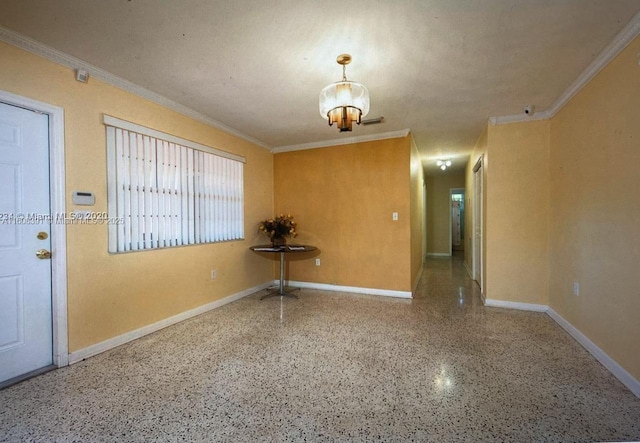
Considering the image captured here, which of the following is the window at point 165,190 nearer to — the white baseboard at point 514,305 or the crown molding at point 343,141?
the crown molding at point 343,141

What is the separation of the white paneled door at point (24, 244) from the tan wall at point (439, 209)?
8482 millimetres

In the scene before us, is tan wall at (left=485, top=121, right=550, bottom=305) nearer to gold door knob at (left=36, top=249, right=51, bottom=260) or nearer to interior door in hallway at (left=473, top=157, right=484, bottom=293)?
interior door in hallway at (left=473, top=157, right=484, bottom=293)

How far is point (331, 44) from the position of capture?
1986 millimetres

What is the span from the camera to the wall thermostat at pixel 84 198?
7.25 feet

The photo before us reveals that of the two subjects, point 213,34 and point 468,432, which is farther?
point 213,34

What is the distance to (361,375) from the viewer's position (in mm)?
1992

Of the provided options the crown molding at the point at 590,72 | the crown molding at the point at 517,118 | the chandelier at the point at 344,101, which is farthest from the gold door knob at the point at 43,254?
the crown molding at the point at 517,118

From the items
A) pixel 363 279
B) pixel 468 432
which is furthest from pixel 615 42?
pixel 363 279

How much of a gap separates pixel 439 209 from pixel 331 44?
7.39 meters

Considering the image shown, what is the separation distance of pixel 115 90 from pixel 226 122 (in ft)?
4.29

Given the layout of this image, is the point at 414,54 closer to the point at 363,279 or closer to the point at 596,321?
the point at 596,321

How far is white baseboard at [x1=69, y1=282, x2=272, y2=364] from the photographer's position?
223cm

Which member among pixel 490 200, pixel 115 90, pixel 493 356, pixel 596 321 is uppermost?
pixel 115 90

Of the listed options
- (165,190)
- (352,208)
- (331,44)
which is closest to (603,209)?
(331,44)
